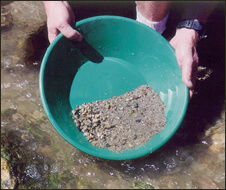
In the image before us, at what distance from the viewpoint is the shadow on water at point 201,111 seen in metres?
1.79

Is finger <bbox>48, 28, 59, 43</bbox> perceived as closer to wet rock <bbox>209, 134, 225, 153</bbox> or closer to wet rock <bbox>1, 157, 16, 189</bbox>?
wet rock <bbox>1, 157, 16, 189</bbox>

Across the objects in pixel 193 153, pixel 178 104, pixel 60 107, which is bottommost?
pixel 193 153

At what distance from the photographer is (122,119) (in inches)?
66.3

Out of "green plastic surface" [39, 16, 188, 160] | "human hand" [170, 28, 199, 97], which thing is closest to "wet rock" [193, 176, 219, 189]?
"green plastic surface" [39, 16, 188, 160]

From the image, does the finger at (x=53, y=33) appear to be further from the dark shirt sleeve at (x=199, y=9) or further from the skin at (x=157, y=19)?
the dark shirt sleeve at (x=199, y=9)

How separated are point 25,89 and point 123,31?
755 millimetres

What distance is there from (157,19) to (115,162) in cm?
85

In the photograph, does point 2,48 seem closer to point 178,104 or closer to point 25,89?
point 25,89

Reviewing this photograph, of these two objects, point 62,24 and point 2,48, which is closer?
point 62,24

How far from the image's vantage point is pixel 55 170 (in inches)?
68.9

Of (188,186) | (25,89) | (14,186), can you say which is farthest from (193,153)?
(25,89)

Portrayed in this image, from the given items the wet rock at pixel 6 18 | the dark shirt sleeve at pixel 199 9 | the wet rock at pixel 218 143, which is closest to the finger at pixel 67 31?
the dark shirt sleeve at pixel 199 9

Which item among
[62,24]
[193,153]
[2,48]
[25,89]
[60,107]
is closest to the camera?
[62,24]

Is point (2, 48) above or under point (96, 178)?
above
